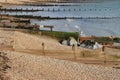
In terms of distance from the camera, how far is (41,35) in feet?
121

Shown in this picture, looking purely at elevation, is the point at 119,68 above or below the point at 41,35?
above

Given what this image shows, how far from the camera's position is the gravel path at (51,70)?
18.0 meters

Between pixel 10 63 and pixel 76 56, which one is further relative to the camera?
pixel 76 56

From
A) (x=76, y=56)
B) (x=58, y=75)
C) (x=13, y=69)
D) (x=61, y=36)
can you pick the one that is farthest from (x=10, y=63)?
(x=61, y=36)

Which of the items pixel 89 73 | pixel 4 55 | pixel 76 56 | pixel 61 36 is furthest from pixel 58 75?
pixel 61 36

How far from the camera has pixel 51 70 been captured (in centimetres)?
1909

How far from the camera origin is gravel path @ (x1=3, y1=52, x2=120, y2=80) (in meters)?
18.0

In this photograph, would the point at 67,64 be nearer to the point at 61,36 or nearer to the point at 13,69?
the point at 13,69

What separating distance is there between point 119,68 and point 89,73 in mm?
3075

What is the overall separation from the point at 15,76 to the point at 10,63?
77.6 inches

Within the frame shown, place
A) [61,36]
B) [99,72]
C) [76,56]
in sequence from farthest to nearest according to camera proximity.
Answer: [61,36] < [76,56] < [99,72]

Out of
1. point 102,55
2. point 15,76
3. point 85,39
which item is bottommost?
point 85,39

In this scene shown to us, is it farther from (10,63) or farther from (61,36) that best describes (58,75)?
(61,36)

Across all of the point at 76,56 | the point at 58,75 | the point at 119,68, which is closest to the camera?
the point at 58,75
